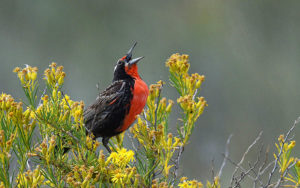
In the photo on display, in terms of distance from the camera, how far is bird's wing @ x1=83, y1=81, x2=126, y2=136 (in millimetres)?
3443

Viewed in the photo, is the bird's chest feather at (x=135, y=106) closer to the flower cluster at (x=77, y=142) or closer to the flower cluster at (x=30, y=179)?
the flower cluster at (x=77, y=142)

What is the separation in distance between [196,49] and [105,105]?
13008 mm

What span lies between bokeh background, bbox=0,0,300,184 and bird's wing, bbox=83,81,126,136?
569 cm

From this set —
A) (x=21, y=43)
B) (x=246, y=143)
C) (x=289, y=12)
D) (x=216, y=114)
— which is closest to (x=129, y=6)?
(x=21, y=43)

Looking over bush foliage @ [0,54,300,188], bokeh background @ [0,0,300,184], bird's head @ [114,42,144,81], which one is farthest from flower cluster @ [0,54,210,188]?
bokeh background @ [0,0,300,184]

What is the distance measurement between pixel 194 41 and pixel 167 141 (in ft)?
50.2

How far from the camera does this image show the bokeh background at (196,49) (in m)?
12.1

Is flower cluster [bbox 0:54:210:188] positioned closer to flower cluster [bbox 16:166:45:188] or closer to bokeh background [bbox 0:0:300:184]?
flower cluster [bbox 16:166:45:188]

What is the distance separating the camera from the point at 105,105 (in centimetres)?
348

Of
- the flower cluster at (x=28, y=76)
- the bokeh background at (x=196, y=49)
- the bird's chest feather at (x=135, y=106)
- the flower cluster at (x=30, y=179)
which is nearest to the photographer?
the flower cluster at (x=30, y=179)

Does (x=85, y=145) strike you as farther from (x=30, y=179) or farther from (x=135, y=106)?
(x=135, y=106)

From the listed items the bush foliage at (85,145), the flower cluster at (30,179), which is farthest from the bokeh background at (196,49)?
the flower cluster at (30,179)

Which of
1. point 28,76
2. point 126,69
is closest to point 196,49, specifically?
point 126,69

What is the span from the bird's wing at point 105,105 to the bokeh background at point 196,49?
569cm
